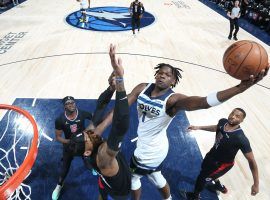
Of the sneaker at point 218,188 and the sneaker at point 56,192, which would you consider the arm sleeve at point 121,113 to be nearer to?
the sneaker at point 56,192

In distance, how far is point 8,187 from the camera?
231 cm

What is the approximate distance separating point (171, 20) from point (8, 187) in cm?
1273

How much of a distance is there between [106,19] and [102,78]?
6.46 meters

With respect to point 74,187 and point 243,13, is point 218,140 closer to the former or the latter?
point 74,187

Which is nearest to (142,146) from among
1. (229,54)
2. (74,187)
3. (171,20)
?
(229,54)

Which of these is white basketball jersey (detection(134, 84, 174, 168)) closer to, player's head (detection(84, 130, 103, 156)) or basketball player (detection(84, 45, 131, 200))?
basketball player (detection(84, 45, 131, 200))

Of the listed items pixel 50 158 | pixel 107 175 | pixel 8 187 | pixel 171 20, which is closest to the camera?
pixel 8 187

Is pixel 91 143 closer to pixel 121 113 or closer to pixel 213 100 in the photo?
pixel 121 113

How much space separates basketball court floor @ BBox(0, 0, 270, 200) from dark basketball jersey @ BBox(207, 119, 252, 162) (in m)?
1.04

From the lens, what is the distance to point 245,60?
264 centimetres

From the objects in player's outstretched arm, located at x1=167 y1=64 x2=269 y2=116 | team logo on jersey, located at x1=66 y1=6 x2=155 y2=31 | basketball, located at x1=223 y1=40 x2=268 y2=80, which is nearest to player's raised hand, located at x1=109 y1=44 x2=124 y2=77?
player's outstretched arm, located at x1=167 y1=64 x2=269 y2=116

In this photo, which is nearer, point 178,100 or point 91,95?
point 178,100

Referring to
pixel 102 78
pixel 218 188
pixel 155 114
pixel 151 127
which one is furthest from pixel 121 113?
pixel 102 78

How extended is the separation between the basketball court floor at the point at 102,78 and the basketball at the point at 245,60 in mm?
2348
